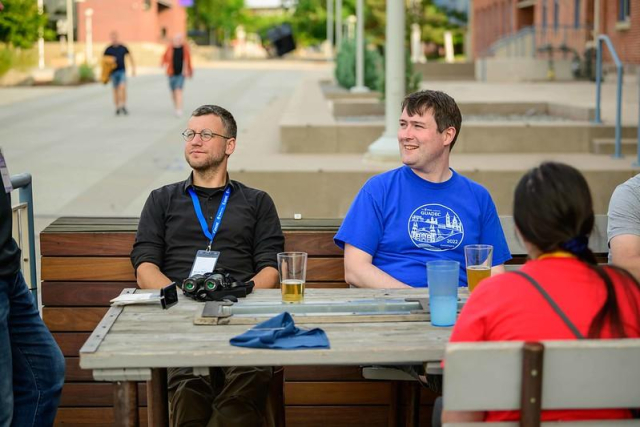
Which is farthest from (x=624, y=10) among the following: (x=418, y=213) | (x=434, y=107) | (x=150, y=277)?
(x=150, y=277)

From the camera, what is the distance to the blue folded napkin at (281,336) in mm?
3039

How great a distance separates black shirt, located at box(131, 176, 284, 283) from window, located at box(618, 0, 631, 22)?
2286 cm

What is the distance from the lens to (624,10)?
26281 mm

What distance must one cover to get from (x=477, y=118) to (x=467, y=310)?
1368cm

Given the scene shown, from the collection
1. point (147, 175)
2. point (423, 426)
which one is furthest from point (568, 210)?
point (147, 175)

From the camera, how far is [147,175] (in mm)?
13703

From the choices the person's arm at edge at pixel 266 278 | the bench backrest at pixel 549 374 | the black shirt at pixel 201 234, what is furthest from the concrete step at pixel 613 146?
the bench backrest at pixel 549 374

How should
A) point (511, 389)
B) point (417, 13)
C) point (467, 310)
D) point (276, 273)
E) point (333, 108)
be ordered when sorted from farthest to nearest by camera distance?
point (417, 13)
point (333, 108)
point (276, 273)
point (467, 310)
point (511, 389)

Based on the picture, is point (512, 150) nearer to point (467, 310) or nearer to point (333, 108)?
point (333, 108)

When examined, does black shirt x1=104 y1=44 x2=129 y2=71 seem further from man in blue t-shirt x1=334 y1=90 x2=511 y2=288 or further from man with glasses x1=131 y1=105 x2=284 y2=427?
man in blue t-shirt x1=334 y1=90 x2=511 y2=288

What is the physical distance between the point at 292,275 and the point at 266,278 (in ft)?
2.69

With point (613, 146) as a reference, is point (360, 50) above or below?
above

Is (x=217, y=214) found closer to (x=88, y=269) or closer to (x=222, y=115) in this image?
(x=222, y=115)

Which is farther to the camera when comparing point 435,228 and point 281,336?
point 435,228
